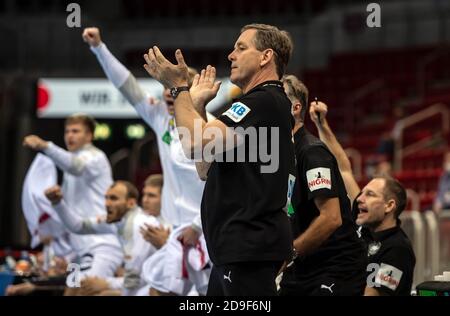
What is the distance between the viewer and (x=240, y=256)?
4.52 meters

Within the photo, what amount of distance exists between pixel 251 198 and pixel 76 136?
5.00 m

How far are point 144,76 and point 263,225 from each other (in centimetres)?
1274

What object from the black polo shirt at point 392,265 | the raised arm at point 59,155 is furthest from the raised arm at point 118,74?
the black polo shirt at point 392,265

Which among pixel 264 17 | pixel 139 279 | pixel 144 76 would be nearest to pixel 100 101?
pixel 144 76

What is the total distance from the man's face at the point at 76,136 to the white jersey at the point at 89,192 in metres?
0.05

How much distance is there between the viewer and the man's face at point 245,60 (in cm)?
484

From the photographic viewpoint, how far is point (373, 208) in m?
6.12

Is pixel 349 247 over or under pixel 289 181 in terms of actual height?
under

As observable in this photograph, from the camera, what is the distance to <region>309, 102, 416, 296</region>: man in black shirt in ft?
18.9

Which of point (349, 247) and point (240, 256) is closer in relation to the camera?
point (240, 256)

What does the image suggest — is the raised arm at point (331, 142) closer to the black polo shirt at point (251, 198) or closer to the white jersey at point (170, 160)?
the white jersey at point (170, 160)

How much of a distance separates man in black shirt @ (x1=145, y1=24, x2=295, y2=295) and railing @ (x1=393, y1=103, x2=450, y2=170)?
34.3 ft

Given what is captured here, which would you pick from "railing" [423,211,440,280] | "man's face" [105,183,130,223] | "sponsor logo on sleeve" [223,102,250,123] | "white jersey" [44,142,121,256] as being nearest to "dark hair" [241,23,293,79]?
"sponsor logo on sleeve" [223,102,250,123]
